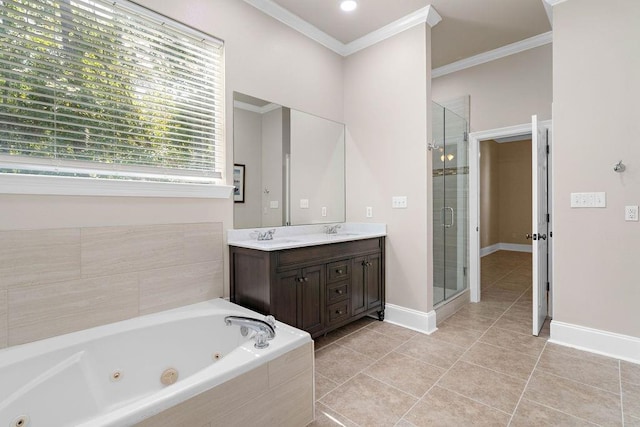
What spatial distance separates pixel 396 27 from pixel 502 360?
3145mm

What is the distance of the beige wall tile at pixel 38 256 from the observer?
1.63 metres

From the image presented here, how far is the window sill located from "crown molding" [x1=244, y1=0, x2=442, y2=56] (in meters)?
1.69

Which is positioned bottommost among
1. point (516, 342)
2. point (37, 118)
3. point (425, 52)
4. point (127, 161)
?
point (516, 342)

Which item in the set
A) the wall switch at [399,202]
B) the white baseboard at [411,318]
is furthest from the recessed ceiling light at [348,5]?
the white baseboard at [411,318]

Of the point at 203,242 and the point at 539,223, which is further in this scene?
the point at 539,223

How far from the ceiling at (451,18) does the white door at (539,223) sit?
3.51 feet

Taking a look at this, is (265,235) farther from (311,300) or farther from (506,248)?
(506,248)

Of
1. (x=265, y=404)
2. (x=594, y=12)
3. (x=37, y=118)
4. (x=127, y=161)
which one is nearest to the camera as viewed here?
(x=265, y=404)

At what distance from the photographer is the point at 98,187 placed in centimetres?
189

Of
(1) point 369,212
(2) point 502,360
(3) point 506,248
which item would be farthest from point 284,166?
(3) point 506,248

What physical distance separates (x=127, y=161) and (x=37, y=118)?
48cm

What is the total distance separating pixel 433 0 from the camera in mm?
2785

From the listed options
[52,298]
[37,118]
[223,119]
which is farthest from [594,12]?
[52,298]

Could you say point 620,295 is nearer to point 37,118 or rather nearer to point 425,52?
point 425,52
